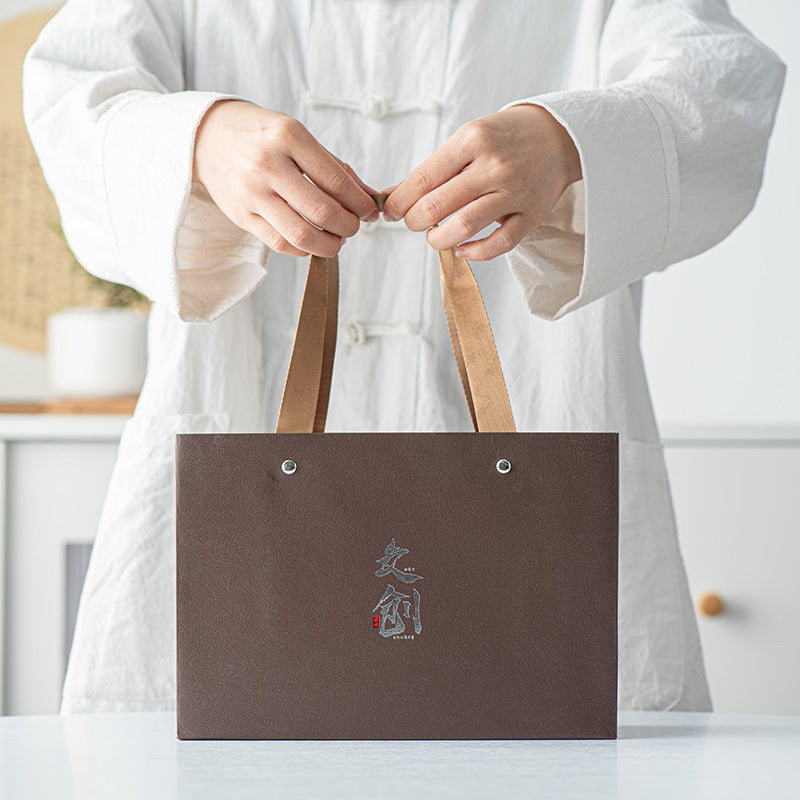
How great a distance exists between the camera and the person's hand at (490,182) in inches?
19.8

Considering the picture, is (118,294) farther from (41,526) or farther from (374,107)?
(374,107)

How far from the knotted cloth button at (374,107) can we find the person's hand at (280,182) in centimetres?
18

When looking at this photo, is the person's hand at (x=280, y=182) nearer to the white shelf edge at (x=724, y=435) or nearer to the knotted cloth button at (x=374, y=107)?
the knotted cloth button at (x=374, y=107)

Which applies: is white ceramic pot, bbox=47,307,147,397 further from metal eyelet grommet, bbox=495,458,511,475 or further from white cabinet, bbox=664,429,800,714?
metal eyelet grommet, bbox=495,458,511,475

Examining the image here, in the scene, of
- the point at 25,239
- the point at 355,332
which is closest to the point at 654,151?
the point at 355,332

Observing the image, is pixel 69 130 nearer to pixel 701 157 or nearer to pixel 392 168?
pixel 392 168

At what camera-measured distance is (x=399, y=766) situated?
43 cm

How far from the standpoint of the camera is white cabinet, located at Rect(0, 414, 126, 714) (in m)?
1.20

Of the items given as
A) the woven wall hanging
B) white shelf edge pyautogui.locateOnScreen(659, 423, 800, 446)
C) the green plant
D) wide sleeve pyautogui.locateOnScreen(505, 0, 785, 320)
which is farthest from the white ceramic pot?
wide sleeve pyautogui.locateOnScreen(505, 0, 785, 320)

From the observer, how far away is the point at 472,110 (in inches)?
28.1

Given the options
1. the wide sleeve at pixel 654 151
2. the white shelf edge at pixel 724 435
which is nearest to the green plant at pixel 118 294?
the white shelf edge at pixel 724 435

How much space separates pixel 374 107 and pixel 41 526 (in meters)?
0.75

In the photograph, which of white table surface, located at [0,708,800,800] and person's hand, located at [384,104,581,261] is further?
person's hand, located at [384,104,581,261]

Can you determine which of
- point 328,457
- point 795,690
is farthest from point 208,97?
point 795,690
